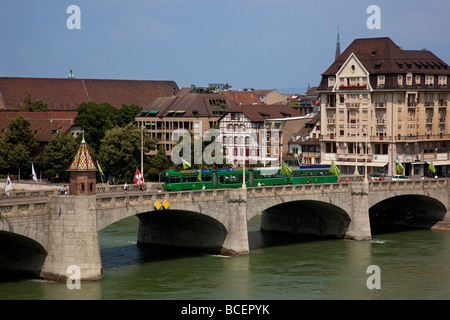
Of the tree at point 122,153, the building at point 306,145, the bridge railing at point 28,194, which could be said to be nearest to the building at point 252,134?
the building at point 306,145

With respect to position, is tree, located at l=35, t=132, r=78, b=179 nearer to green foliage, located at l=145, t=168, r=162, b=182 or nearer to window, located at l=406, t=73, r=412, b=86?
green foliage, located at l=145, t=168, r=162, b=182

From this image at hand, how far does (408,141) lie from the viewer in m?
140

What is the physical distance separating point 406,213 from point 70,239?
5372cm

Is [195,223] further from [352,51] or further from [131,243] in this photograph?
[352,51]

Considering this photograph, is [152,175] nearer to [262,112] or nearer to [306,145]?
[262,112]

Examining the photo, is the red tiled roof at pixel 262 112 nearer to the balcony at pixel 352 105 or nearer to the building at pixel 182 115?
the building at pixel 182 115

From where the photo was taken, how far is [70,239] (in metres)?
76.4

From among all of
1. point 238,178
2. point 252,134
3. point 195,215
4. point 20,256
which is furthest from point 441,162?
point 20,256

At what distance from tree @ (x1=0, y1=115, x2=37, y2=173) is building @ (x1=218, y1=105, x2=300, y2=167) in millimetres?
33861

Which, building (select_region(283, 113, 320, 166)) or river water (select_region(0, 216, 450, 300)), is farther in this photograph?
building (select_region(283, 113, 320, 166))

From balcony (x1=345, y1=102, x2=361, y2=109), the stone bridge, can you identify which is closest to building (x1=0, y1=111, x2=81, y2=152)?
balcony (x1=345, y1=102, x2=361, y2=109)

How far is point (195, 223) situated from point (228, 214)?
4.51 meters

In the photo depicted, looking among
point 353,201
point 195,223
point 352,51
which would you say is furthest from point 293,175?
point 352,51

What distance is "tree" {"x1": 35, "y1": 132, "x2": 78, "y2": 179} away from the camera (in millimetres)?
160938
